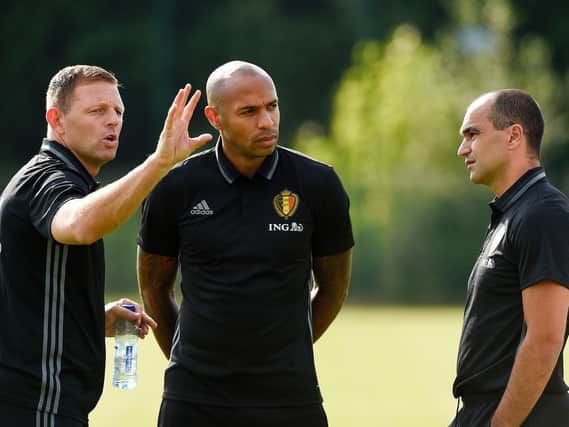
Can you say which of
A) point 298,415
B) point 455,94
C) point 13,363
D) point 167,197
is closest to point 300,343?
point 298,415

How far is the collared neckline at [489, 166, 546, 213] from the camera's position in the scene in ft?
19.6

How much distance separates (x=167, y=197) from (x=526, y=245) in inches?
74.5

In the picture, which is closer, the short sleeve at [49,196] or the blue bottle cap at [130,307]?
the short sleeve at [49,196]

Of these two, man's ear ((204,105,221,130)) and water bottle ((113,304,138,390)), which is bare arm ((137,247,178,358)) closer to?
water bottle ((113,304,138,390))

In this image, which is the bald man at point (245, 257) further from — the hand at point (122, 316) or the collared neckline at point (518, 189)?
the collared neckline at point (518, 189)

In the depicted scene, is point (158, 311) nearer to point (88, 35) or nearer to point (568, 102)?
point (568, 102)

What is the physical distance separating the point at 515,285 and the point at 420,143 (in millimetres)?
34722

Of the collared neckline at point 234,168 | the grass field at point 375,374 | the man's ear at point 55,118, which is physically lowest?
the grass field at point 375,374

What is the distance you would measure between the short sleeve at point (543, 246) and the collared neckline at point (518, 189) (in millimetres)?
212

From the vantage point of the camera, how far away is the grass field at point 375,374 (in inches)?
570

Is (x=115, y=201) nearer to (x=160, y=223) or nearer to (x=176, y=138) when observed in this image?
(x=176, y=138)

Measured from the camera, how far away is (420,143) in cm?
4031

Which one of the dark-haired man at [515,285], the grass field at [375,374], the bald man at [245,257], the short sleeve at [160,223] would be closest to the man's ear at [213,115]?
the bald man at [245,257]

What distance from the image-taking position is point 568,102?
49250 mm
